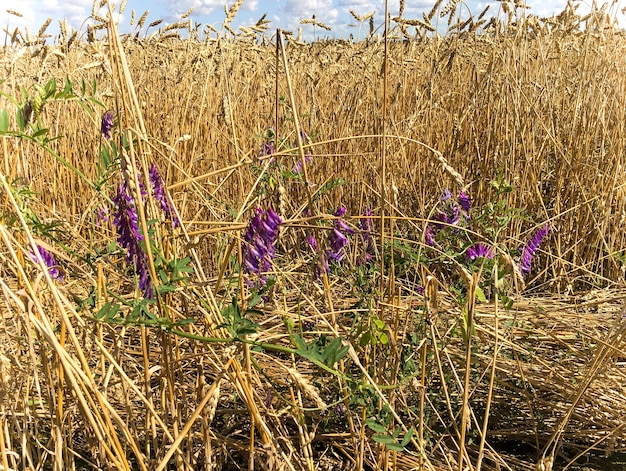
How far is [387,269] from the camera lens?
136cm

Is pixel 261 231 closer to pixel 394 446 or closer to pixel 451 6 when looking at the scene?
pixel 394 446

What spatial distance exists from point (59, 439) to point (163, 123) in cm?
182

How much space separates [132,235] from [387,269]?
769 millimetres

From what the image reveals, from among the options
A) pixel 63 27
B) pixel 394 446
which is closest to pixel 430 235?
pixel 394 446

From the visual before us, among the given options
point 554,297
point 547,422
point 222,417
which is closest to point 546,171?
point 554,297

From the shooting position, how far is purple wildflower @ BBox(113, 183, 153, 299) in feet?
2.29

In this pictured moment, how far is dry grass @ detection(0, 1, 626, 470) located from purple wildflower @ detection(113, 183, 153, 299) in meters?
0.07

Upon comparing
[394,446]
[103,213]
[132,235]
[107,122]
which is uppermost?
[107,122]

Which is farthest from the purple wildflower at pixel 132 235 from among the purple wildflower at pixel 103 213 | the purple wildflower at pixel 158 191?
the purple wildflower at pixel 103 213

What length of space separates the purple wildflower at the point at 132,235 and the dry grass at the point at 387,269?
7cm

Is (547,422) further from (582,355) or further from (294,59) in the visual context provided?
(294,59)

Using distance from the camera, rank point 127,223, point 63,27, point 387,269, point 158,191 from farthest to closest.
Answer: point 63,27 → point 387,269 → point 158,191 → point 127,223

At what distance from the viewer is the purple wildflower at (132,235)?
70cm

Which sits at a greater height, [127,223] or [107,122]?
[107,122]
